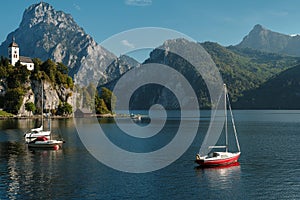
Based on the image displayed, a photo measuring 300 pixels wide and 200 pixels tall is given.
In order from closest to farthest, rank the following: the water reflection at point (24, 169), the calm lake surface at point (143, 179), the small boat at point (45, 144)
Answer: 1. the calm lake surface at point (143, 179)
2. the water reflection at point (24, 169)
3. the small boat at point (45, 144)

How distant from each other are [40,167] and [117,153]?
20.9 metres

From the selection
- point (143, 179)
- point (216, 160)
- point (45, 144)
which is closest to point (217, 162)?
point (216, 160)

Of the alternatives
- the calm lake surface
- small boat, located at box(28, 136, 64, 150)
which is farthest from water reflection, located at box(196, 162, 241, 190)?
small boat, located at box(28, 136, 64, 150)

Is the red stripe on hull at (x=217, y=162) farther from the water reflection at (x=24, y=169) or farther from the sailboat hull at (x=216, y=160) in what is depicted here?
the water reflection at (x=24, y=169)

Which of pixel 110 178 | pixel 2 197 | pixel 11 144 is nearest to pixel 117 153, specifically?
pixel 110 178

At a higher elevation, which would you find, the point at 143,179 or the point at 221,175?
the point at 143,179

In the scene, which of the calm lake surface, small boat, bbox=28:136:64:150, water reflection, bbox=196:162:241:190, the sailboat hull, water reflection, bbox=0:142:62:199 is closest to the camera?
the calm lake surface

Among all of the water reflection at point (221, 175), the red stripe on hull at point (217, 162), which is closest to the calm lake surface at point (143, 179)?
the water reflection at point (221, 175)

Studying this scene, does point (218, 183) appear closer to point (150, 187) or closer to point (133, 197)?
point (150, 187)

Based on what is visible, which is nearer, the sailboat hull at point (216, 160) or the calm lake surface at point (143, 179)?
the calm lake surface at point (143, 179)

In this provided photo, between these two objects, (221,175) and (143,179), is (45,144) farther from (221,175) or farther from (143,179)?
(221,175)

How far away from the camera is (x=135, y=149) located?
8375 cm

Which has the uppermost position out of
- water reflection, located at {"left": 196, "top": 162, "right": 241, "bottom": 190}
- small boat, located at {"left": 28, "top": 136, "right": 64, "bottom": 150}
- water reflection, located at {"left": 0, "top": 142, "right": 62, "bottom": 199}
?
small boat, located at {"left": 28, "top": 136, "right": 64, "bottom": 150}

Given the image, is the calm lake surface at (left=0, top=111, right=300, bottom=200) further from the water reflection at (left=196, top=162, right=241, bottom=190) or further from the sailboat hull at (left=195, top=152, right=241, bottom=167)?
the sailboat hull at (left=195, top=152, right=241, bottom=167)
